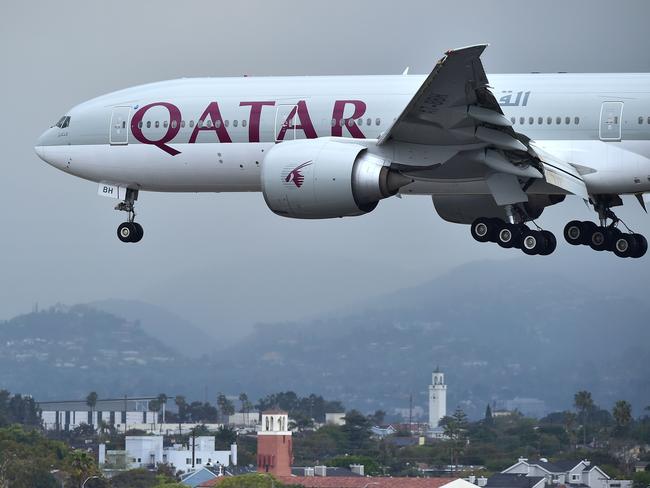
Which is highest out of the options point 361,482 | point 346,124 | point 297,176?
point 346,124

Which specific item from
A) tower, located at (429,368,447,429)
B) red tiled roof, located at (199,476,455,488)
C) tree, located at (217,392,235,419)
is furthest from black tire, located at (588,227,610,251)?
tower, located at (429,368,447,429)

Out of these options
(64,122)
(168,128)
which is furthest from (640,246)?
(64,122)

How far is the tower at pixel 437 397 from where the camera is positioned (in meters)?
153

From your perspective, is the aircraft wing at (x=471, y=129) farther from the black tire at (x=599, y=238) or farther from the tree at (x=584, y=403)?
the tree at (x=584, y=403)

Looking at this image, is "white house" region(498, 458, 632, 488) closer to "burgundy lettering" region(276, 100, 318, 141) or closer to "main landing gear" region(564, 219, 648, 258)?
"main landing gear" region(564, 219, 648, 258)

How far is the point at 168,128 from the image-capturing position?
47.8 meters

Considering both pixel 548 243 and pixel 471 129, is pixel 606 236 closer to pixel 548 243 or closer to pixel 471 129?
pixel 548 243

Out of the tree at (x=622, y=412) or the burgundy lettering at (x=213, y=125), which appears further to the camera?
the tree at (x=622, y=412)

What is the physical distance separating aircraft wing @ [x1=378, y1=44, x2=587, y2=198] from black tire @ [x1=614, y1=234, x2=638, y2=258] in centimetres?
308

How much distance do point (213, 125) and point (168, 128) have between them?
1597 millimetres

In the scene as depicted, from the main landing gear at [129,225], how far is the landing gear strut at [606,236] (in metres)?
13.3

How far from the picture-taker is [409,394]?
158875 millimetres

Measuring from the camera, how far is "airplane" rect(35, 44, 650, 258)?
136 feet

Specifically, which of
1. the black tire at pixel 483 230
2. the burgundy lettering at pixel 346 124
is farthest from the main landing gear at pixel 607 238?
the burgundy lettering at pixel 346 124
